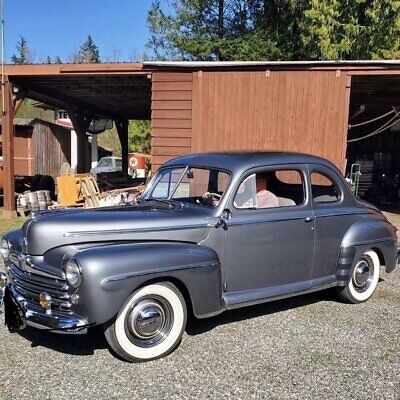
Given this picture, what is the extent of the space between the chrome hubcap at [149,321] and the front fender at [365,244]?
2.11m

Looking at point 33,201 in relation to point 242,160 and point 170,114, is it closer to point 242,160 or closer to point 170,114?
point 170,114

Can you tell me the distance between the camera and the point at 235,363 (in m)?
3.64

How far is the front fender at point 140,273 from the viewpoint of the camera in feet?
10.9

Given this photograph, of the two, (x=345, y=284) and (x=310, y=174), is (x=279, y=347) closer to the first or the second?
(x=345, y=284)

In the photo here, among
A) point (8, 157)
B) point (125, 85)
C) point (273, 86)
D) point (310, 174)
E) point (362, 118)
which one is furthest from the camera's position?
point (362, 118)

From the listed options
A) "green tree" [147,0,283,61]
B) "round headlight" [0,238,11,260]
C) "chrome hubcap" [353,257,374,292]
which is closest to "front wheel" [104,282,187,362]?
"round headlight" [0,238,11,260]

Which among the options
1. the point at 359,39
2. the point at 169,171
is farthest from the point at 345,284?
the point at 359,39

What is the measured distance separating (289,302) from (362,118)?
46.2 feet

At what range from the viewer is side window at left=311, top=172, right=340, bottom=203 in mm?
4875

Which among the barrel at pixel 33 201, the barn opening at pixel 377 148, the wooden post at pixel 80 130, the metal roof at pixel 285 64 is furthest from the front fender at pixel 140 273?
the wooden post at pixel 80 130

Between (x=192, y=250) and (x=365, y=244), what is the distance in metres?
2.23

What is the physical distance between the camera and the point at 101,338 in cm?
412

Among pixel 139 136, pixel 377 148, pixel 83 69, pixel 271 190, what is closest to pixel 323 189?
pixel 271 190

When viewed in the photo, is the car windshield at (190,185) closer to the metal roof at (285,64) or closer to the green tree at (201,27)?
the metal roof at (285,64)
